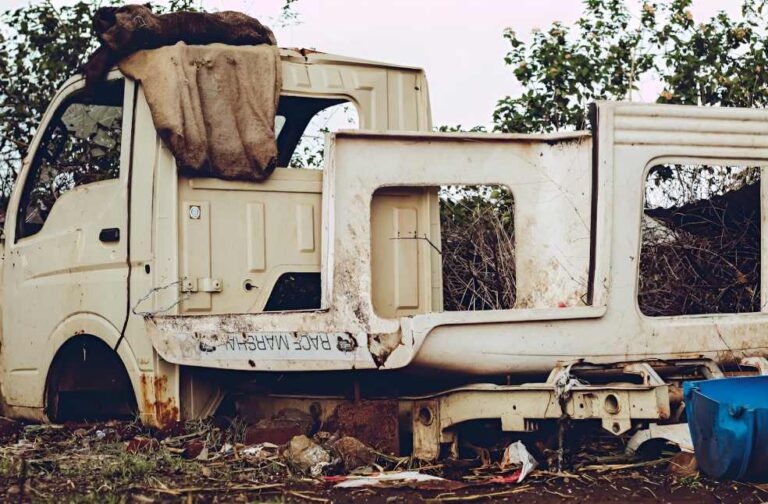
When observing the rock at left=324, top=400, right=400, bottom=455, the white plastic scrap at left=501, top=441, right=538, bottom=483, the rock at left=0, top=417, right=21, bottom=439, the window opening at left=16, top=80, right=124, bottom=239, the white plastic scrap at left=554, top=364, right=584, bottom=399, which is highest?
the window opening at left=16, top=80, right=124, bottom=239

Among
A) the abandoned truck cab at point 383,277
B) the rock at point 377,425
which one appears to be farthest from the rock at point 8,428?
the rock at point 377,425

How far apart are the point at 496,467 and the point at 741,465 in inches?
44.2

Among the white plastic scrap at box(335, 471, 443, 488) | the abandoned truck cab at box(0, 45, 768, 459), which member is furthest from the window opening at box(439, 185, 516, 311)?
the white plastic scrap at box(335, 471, 443, 488)

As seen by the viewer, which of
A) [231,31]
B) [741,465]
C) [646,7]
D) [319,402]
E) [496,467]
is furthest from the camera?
[646,7]

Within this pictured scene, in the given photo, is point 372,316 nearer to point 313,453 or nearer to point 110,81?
point 313,453

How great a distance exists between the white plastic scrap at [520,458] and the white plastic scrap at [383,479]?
Answer: 371 millimetres

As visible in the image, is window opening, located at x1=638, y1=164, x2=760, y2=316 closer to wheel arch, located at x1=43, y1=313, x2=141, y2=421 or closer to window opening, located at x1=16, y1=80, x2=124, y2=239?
wheel arch, located at x1=43, y1=313, x2=141, y2=421

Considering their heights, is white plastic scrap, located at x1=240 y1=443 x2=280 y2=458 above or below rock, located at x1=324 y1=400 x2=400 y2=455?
below

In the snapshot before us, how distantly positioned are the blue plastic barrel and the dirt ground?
Answer: 0.09 m

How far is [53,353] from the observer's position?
20.7 ft

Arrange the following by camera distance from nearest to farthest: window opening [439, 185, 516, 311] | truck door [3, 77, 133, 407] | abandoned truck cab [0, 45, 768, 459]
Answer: abandoned truck cab [0, 45, 768, 459], truck door [3, 77, 133, 407], window opening [439, 185, 516, 311]

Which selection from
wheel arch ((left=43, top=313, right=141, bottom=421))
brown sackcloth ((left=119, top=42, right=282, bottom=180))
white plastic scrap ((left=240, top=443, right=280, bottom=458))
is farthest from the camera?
wheel arch ((left=43, top=313, right=141, bottom=421))

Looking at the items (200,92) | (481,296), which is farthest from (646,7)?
(200,92)

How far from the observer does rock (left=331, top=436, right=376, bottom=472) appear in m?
5.18
